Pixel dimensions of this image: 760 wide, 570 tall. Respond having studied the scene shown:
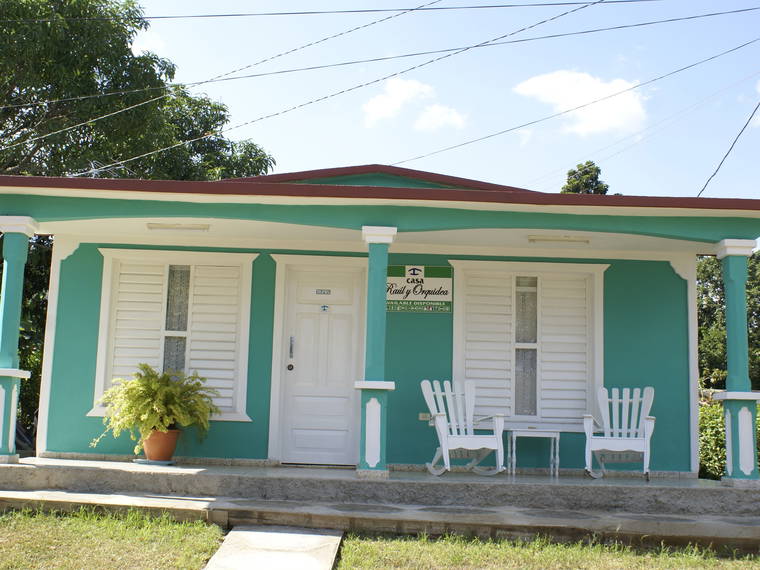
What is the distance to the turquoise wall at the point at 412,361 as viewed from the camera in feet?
29.0

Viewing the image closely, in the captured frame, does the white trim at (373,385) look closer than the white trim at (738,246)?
Yes

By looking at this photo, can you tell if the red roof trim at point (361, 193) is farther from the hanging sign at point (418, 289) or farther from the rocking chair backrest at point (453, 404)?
the rocking chair backrest at point (453, 404)

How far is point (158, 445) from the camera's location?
8297 mm

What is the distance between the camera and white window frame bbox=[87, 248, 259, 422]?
29.1 feet

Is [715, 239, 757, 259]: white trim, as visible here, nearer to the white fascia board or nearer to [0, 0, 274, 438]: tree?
the white fascia board

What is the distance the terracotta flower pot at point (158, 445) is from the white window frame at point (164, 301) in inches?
25.1

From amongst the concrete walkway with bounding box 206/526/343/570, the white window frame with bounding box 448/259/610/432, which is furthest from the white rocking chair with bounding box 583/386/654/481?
the concrete walkway with bounding box 206/526/343/570

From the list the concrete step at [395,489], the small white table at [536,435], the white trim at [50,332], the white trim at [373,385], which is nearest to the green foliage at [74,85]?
the white trim at [50,332]

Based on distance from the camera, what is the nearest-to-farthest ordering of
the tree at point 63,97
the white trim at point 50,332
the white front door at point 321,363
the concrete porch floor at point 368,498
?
1. the concrete porch floor at point 368,498
2. the white trim at point 50,332
3. the white front door at point 321,363
4. the tree at point 63,97

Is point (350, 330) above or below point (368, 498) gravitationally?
above

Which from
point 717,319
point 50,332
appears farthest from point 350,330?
point 717,319

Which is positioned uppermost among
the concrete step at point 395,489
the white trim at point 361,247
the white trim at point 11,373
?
the white trim at point 361,247

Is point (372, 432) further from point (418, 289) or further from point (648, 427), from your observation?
point (648, 427)

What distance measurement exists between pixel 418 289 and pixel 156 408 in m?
2.95
